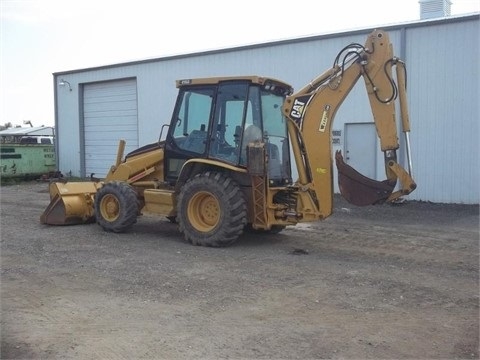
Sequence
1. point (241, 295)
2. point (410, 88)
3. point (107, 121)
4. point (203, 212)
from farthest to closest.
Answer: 1. point (107, 121)
2. point (410, 88)
3. point (203, 212)
4. point (241, 295)

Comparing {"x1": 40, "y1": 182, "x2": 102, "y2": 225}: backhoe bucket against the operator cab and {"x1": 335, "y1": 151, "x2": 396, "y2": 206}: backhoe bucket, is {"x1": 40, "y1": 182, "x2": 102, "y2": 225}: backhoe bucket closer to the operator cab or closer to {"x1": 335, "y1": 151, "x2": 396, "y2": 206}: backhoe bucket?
the operator cab

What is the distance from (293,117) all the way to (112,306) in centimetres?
397

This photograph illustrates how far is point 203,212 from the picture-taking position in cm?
844

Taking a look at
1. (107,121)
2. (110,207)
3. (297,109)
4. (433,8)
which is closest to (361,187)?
(297,109)

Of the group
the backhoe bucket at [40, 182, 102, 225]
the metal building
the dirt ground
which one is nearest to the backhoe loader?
the dirt ground

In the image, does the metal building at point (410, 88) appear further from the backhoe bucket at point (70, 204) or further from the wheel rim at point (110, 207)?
the wheel rim at point (110, 207)

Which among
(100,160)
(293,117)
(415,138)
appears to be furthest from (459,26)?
(100,160)

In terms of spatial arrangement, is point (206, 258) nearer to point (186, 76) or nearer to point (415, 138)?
point (415, 138)

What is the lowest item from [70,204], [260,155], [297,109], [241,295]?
[241,295]

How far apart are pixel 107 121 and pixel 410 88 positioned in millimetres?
12673

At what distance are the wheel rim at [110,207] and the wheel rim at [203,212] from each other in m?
1.58

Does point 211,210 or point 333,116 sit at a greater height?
point 333,116

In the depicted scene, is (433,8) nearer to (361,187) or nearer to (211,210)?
(361,187)

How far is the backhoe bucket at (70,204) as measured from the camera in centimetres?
994
